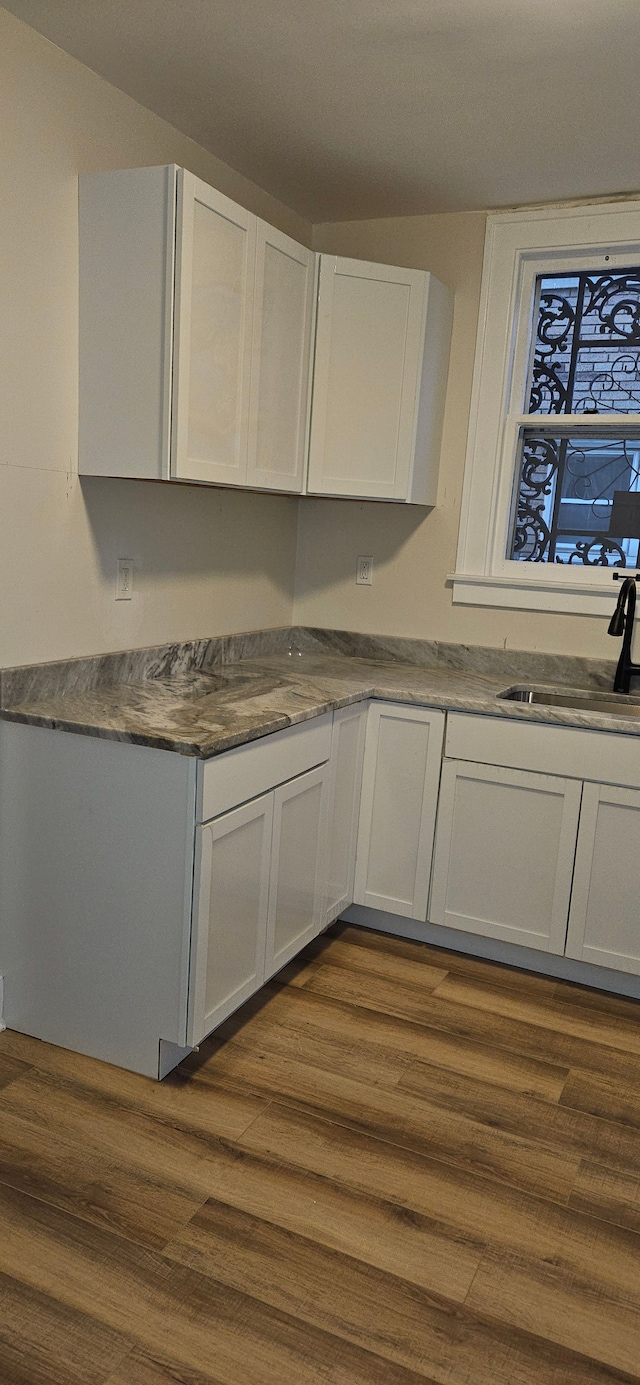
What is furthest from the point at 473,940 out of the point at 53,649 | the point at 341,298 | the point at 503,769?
the point at 341,298

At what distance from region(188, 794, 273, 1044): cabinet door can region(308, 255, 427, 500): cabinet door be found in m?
1.20

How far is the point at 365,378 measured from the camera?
9.64 feet

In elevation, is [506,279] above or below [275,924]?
above

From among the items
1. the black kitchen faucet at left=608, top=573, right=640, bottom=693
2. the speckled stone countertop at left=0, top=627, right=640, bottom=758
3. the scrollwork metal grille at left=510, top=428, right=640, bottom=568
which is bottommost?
the speckled stone countertop at left=0, top=627, right=640, bottom=758

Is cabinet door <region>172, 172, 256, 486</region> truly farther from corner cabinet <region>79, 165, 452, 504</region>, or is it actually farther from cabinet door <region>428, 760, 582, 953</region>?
cabinet door <region>428, 760, 582, 953</region>

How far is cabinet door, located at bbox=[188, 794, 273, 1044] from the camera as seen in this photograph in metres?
2.07

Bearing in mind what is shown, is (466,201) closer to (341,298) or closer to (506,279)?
(506,279)

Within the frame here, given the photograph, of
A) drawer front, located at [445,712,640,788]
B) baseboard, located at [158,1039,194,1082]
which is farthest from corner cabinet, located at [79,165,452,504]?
baseboard, located at [158,1039,194,1082]

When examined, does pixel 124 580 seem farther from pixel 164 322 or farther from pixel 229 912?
pixel 229 912

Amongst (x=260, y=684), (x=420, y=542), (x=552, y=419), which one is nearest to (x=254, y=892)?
(x=260, y=684)

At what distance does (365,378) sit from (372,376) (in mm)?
23

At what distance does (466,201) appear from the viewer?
2971 millimetres

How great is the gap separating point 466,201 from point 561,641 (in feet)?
4.65

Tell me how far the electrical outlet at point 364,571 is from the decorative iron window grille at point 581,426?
1.69 ft
